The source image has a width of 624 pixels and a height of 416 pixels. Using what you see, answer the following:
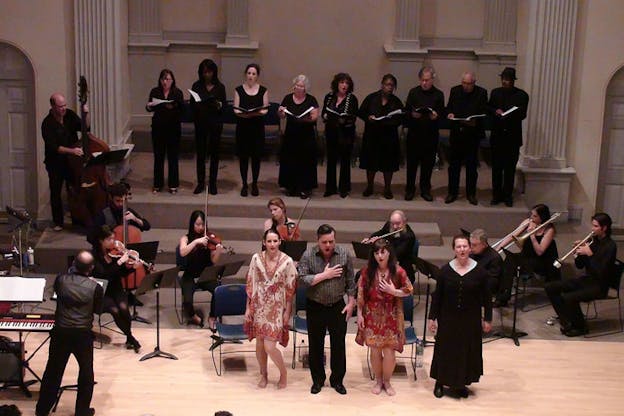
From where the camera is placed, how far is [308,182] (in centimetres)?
1229

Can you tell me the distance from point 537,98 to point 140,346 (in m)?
6.03

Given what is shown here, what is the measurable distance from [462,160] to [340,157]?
1530mm

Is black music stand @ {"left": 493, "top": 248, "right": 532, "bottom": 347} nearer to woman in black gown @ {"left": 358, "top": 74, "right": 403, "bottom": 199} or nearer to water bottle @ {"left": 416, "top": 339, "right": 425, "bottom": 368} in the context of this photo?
water bottle @ {"left": 416, "top": 339, "right": 425, "bottom": 368}

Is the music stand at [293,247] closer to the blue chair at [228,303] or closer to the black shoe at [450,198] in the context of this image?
the blue chair at [228,303]

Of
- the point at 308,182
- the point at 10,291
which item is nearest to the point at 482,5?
the point at 308,182

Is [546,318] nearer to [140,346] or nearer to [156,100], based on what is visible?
[140,346]

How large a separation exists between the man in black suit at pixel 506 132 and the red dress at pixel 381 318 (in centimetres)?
402

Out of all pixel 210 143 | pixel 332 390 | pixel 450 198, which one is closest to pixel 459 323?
pixel 332 390

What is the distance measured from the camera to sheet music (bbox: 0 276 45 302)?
8336mm

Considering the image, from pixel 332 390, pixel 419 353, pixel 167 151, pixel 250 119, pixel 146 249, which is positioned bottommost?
pixel 332 390

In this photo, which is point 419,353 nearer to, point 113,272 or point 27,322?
point 113,272

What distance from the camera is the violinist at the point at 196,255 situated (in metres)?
9.93

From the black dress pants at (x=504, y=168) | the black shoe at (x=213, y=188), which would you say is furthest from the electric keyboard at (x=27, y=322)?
the black dress pants at (x=504, y=168)

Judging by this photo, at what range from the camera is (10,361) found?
27.6ft
